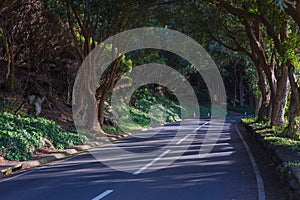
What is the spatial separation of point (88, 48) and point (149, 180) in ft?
45.8

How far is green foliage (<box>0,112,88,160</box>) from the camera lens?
Result: 51.8ft

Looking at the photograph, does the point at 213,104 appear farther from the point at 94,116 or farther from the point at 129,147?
the point at 129,147

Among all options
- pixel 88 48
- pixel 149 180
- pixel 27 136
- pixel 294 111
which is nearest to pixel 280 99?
pixel 294 111

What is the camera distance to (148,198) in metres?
9.10

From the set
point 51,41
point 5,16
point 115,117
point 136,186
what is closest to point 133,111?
point 115,117

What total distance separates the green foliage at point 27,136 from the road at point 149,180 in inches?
67.3

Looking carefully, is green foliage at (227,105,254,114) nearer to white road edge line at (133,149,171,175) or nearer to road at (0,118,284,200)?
white road edge line at (133,149,171,175)

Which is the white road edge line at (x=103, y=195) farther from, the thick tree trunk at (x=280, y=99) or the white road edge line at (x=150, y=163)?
the thick tree trunk at (x=280, y=99)

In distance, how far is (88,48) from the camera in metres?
23.9

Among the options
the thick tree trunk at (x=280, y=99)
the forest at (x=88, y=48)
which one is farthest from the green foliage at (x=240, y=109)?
the thick tree trunk at (x=280, y=99)

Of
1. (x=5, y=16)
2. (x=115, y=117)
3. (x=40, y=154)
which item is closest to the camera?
(x=40, y=154)

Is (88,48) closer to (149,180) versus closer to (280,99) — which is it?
(280,99)

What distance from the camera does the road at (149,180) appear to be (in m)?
9.53

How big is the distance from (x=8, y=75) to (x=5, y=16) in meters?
3.62
